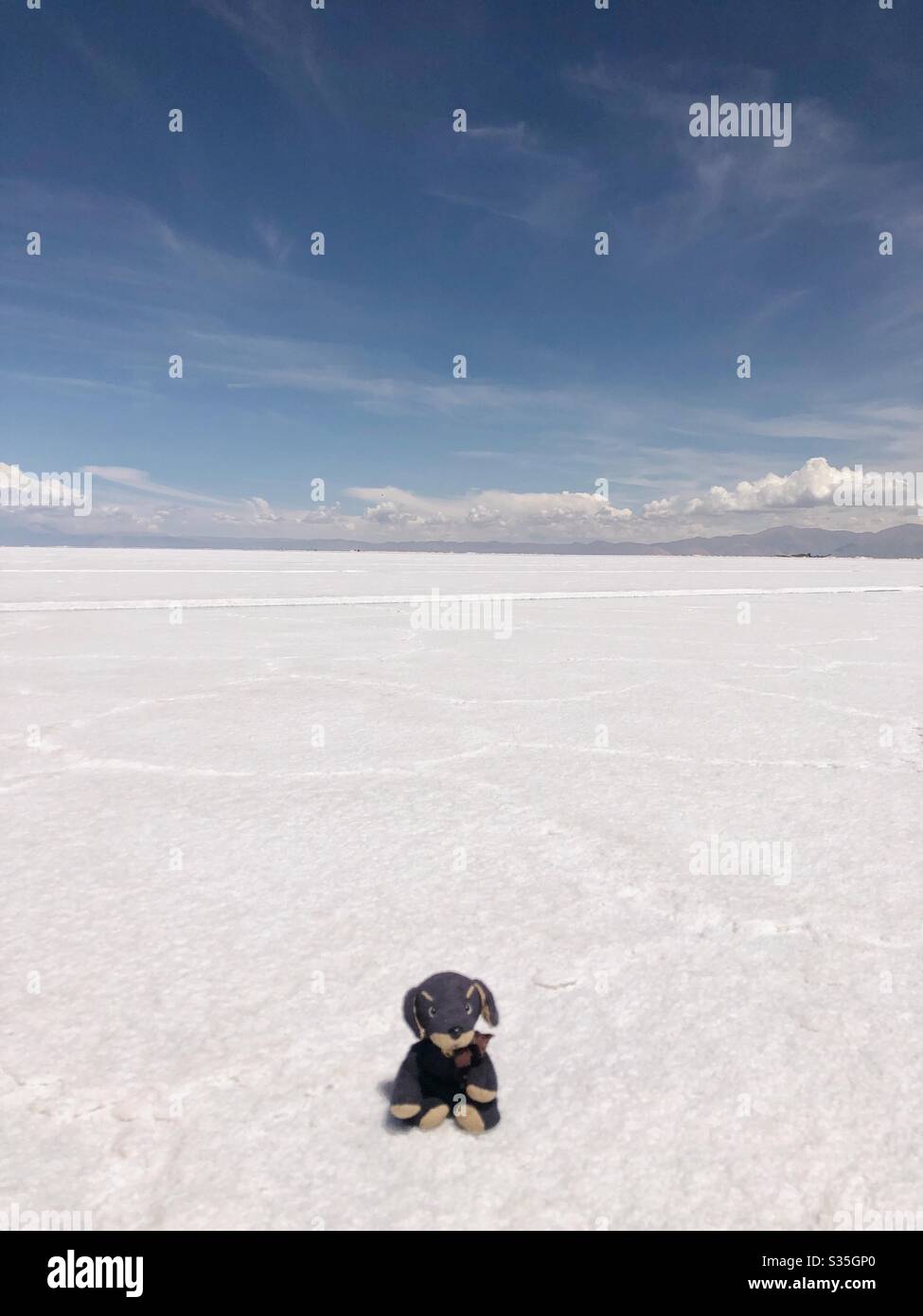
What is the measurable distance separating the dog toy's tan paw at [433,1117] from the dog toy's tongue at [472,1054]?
0.16 feet

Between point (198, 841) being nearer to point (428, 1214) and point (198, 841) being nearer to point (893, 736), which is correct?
point (428, 1214)

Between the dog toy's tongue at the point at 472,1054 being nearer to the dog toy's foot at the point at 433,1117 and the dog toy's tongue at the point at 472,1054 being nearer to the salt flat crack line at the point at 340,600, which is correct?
the dog toy's foot at the point at 433,1117

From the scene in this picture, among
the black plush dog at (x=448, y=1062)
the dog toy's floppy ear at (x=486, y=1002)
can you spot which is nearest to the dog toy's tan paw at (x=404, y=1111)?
the black plush dog at (x=448, y=1062)

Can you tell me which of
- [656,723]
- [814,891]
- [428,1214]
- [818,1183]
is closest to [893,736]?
[656,723]

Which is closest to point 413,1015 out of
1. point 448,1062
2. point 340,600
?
point 448,1062

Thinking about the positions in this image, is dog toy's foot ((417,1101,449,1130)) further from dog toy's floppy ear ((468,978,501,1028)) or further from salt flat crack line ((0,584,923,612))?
salt flat crack line ((0,584,923,612))

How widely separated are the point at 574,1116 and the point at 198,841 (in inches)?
44.2

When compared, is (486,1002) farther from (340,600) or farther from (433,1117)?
(340,600)

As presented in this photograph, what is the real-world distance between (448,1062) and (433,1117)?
0.06 meters

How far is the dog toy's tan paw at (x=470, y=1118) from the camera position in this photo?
2.85 ft

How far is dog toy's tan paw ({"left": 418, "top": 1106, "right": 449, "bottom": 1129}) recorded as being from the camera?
0.87 metres

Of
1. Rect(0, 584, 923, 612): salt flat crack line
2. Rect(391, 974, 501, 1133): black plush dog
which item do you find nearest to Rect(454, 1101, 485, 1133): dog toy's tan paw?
Rect(391, 974, 501, 1133): black plush dog

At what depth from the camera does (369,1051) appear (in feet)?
3.31

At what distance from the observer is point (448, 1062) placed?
89 centimetres
